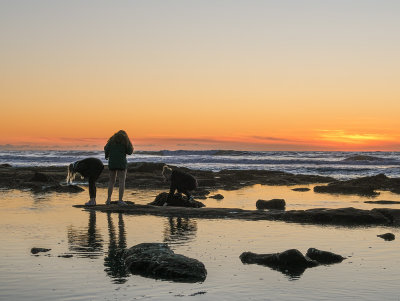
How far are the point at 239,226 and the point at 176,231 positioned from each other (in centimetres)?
144

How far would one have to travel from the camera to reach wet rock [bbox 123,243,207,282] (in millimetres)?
7301

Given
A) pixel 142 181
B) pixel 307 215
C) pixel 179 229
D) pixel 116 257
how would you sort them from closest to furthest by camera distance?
pixel 116 257
pixel 179 229
pixel 307 215
pixel 142 181

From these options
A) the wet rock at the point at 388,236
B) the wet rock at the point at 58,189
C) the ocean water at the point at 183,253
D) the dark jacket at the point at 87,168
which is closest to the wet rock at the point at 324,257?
the ocean water at the point at 183,253

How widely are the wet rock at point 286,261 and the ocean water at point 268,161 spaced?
3064 cm

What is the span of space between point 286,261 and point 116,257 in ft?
8.48

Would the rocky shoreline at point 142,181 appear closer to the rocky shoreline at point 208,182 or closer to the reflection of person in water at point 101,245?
the rocky shoreline at point 208,182

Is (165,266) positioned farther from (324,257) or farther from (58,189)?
(58,189)

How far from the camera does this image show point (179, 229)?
38.9 feet

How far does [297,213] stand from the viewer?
44.1ft

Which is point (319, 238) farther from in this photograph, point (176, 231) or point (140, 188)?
point (140, 188)

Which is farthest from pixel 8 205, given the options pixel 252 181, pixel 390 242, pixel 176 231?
pixel 252 181

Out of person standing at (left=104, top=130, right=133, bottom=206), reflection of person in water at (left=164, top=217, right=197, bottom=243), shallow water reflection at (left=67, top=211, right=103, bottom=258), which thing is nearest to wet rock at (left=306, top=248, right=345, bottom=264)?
reflection of person in water at (left=164, top=217, right=197, bottom=243)

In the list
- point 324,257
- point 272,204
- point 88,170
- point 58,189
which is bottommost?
point 58,189

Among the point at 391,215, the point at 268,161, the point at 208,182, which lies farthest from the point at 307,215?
the point at 268,161
